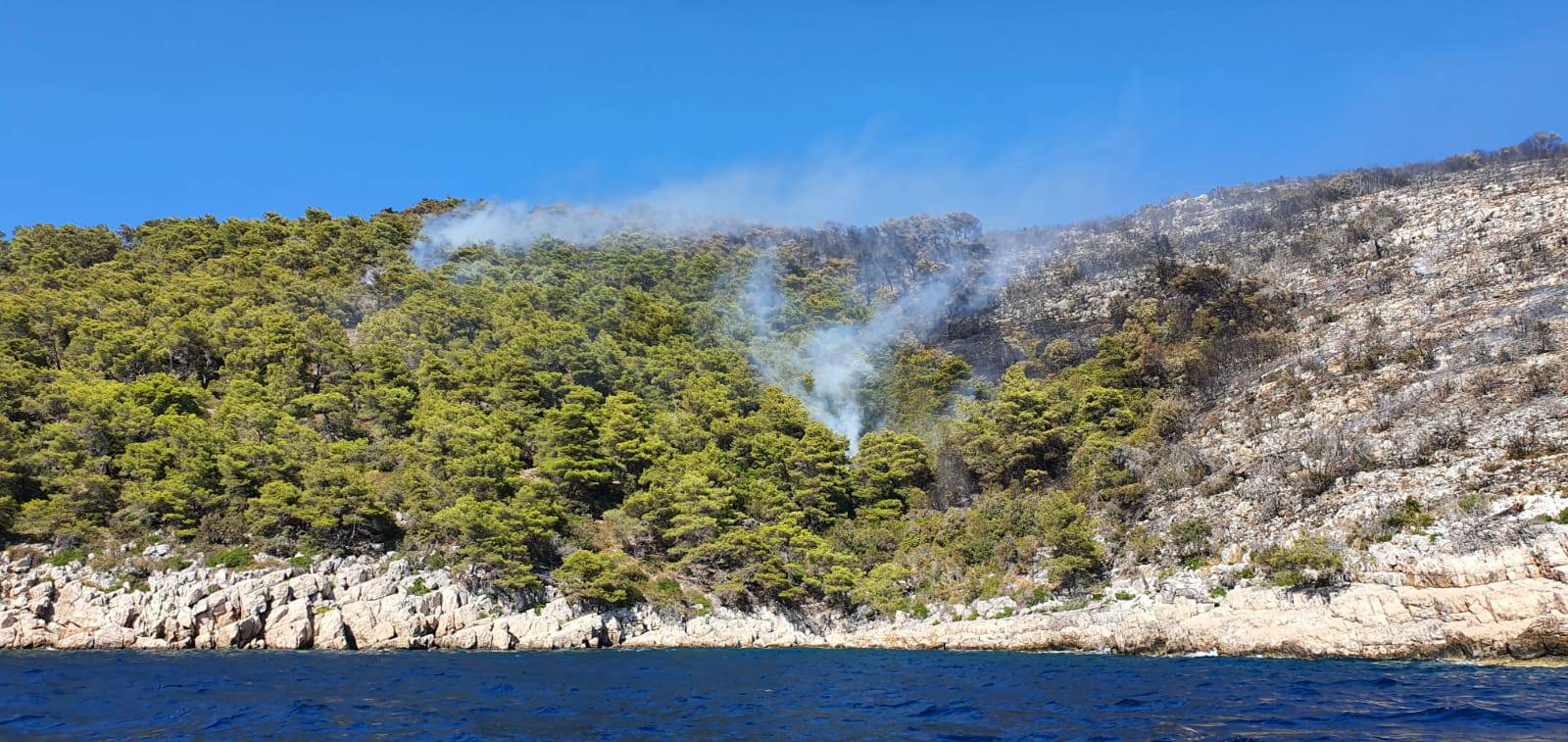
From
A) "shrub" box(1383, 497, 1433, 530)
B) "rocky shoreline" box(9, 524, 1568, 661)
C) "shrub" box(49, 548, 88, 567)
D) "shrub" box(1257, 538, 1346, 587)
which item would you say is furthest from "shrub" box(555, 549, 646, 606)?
"shrub" box(1383, 497, 1433, 530)

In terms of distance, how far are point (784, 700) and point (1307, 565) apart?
70.3 feet

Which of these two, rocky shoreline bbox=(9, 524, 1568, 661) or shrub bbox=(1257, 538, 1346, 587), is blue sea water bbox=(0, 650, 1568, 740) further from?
shrub bbox=(1257, 538, 1346, 587)

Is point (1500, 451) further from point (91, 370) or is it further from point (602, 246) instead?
point (602, 246)

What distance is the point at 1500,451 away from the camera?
3109 centimetres

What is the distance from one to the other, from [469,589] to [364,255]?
7123 cm

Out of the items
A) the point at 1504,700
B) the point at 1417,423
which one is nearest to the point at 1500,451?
the point at 1417,423

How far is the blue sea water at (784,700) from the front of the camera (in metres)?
14.9

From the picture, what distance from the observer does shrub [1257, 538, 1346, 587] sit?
2920cm

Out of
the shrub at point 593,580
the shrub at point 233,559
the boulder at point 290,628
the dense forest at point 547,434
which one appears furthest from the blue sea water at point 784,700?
the dense forest at point 547,434

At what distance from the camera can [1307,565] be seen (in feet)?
98.8

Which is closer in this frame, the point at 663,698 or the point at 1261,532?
the point at 663,698

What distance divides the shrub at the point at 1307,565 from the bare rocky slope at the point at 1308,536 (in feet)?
1.38

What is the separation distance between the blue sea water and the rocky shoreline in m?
2.25

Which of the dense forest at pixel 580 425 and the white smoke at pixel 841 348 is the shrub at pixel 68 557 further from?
the white smoke at pixel 841 348
